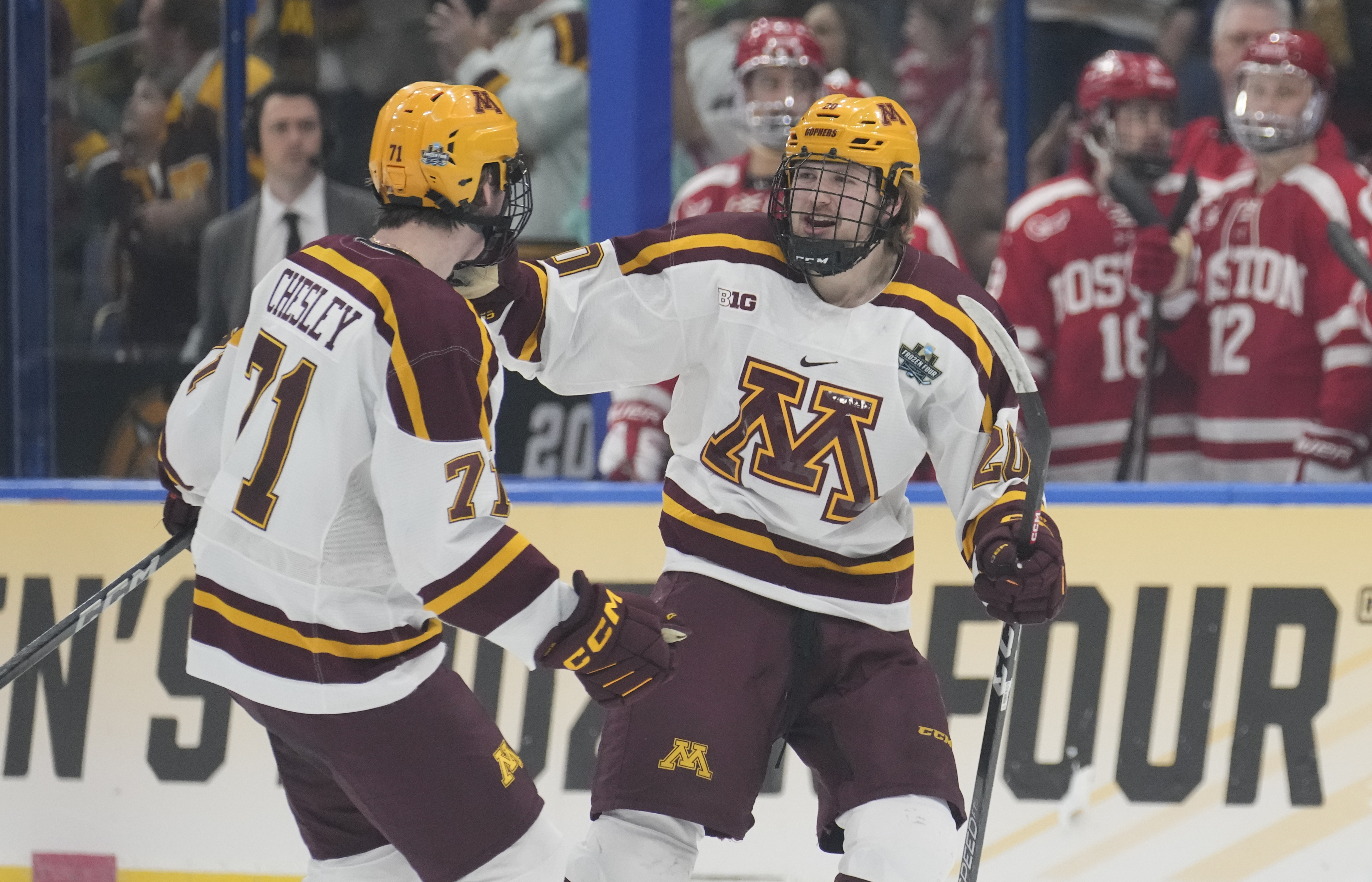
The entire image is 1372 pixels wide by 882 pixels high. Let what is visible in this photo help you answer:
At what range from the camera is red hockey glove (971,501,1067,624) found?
8.43 feet

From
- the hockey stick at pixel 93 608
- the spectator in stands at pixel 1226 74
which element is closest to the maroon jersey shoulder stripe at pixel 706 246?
the hockey stick at pixel 93 608

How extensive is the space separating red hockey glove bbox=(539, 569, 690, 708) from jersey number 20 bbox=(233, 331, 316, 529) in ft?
1.37

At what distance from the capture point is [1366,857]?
11.1ft

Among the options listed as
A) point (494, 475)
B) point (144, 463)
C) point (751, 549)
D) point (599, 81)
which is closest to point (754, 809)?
point (751, 549)

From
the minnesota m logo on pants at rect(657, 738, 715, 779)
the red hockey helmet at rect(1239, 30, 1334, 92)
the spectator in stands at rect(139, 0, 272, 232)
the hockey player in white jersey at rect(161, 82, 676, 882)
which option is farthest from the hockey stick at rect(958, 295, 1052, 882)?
the spectator in stands at rect(139, 0, 272, 232)

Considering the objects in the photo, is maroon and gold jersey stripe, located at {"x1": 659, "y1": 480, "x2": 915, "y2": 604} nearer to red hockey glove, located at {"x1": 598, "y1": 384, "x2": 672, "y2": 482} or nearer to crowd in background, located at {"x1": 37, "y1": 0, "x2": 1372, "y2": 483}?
red hockey glove, located at {"x1": 598, "y1": 384, "x2": 672, "y2": 482}

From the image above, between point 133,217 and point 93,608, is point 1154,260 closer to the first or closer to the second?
point 93,608

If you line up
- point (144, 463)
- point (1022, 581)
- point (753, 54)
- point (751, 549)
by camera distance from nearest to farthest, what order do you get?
point (1022, 581) < point (751, 549) < point (753, 54) < point (144, 463)

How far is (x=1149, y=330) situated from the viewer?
433cm

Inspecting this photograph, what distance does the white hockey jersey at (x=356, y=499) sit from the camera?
223 cm

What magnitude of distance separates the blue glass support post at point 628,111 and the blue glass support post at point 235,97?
1.55 meters

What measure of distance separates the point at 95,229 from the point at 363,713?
3.42 metres

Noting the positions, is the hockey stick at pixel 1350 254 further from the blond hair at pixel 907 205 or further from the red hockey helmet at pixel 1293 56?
the blond hair at pixel 907 205

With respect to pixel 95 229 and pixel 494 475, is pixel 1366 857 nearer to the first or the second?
pixel 494 475
